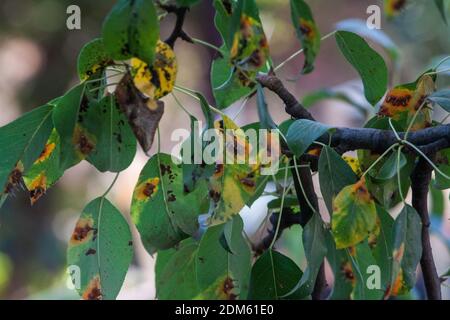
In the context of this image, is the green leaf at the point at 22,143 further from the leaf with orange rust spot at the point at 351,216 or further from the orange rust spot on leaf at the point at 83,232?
the leaf with orange rust spot at the point at 351,216

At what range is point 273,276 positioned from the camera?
0.50m

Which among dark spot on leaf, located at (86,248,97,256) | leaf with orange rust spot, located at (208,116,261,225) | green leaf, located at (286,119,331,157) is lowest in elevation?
dark spot on leaf, located at (86,248,97,256)

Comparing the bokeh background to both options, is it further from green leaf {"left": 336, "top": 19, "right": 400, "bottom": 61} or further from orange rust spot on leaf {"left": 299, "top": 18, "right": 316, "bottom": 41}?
orange rust spot on leaf {"left": 299, "top": 18, "right": 316, "bottom": 41}

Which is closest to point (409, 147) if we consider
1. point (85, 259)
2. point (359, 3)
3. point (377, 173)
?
point (377, 173)

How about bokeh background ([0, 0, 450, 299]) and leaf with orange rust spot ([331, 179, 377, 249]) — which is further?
bokeh background ([0, 0, 450, 299])

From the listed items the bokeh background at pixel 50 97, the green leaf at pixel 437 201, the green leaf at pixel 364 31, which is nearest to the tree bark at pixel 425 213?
the green leaf at pixel 437 201

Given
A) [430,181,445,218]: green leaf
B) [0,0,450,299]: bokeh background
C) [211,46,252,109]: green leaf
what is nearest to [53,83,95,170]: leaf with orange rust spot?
[211,46,252,109]: green leaf

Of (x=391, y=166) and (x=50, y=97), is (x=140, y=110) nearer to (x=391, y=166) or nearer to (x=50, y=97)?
(x=391, y=166)

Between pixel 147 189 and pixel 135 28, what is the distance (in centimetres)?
17

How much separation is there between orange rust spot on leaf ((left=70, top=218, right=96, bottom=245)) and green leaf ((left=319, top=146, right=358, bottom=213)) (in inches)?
7.1

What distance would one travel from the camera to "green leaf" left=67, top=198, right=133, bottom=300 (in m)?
0.49

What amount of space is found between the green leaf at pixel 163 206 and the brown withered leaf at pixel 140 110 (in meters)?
0.08

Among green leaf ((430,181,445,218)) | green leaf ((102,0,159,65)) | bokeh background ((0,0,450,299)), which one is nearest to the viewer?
green leaf ((102,0,159,65))
